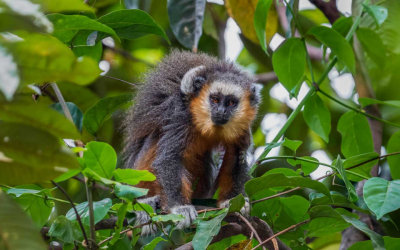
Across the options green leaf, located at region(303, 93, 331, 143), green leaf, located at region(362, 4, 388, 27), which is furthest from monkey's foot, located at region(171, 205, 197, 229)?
green leaf, located at region(362, 4, 388, 27)

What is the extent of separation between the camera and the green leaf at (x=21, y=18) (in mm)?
894

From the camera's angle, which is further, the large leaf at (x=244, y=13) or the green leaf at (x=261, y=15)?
the large leaf at (x=244, y=13)

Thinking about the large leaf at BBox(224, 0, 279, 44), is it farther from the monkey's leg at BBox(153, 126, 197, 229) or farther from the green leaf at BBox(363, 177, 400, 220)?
the green leaf at BBox(363, 177, 400, 220)

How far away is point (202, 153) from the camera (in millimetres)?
4121

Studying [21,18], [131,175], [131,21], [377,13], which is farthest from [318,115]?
[21,18]

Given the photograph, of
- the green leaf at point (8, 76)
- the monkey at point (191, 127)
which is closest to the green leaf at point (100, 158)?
the green leaf at point (8, 76)

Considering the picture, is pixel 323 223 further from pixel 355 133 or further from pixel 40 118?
pixel 40 118

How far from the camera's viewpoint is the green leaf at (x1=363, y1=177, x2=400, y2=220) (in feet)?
7.39

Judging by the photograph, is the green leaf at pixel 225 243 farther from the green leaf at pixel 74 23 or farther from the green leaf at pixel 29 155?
the green leaf at pixel 29 155

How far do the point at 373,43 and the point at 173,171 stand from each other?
1.83 m

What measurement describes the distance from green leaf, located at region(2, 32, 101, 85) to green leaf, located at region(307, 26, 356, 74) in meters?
2.37

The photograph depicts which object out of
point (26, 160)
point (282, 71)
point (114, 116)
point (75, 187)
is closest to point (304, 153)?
point (282, 71)

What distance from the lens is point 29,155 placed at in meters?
1.13

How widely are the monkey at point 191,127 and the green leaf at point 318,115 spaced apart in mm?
743
